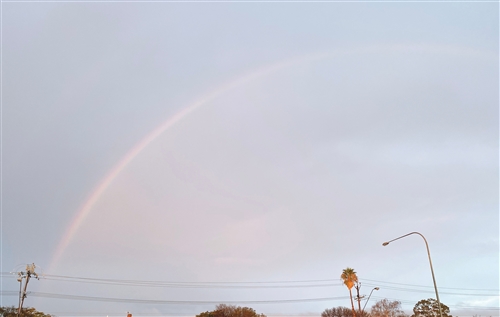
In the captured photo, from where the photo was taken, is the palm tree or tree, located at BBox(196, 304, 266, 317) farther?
tree, located at BBox(196, 304, 266, 317)

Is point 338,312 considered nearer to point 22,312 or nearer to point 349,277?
point 349,277

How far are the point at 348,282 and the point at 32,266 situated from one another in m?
55.0

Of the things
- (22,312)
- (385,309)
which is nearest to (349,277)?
(385,309)

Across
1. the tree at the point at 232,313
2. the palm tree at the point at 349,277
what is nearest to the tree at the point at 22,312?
the tree at the point at 232,313

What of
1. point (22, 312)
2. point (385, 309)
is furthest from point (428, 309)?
point (22, 312)

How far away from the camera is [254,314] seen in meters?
116

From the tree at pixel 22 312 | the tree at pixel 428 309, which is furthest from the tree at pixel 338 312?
the tree at pixel 22 312

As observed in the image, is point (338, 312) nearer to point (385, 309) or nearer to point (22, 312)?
point (385, 309)

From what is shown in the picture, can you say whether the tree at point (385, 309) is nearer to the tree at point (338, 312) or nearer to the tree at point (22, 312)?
the tree at point (338, 312)

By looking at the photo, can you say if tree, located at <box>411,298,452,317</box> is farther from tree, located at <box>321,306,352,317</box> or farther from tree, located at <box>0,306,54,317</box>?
tree, located at <box>0,306,54,317</box>

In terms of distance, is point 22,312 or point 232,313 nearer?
point 22,312

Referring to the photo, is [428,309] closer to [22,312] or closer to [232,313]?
[232,313]

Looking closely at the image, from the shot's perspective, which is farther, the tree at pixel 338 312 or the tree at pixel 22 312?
the tree at pixel 338 312

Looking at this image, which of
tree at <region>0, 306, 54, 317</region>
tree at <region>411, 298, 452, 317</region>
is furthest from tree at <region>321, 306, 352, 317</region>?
tree at <region>0, 306, 54, 317</region>
